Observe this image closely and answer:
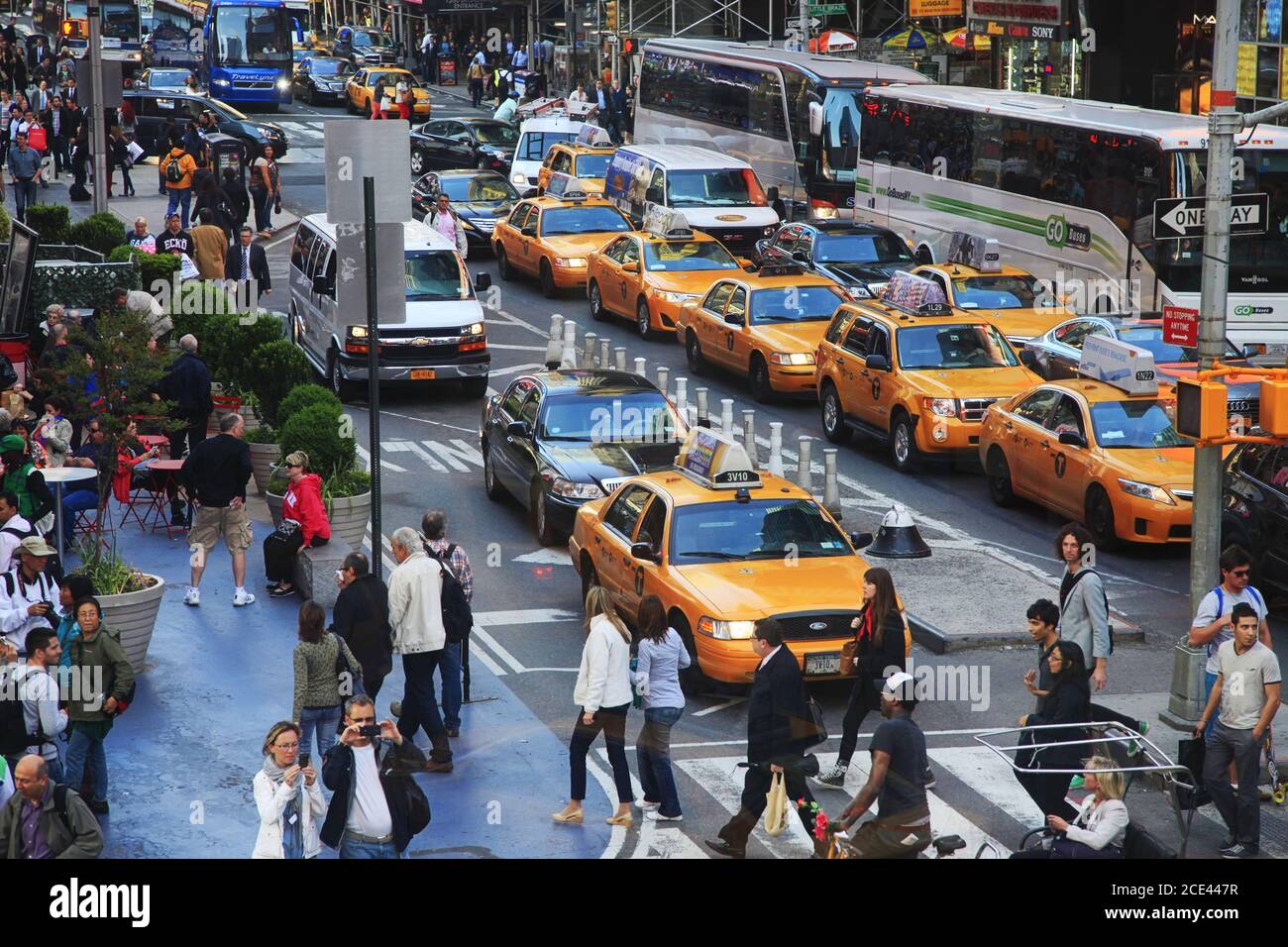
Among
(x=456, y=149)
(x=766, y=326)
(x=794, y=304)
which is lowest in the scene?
(x=766, y=326)

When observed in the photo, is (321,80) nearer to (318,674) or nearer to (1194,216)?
(1194,216)

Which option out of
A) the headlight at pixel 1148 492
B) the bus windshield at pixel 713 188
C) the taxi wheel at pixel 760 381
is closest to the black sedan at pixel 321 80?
the bus windshield at pixel 713 188

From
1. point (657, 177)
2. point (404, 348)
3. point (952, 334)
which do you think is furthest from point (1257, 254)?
point (657, 177)

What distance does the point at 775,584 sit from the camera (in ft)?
45.4

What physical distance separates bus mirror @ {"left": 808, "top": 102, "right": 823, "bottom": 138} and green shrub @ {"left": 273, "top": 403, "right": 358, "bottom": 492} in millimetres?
21508

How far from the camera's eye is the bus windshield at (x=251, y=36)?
59.0m

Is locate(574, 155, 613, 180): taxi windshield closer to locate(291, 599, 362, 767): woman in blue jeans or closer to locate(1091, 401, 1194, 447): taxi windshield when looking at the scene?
locate(1091, 401, 1194, 447): taxi windshield

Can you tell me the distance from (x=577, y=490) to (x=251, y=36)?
45.7 meters

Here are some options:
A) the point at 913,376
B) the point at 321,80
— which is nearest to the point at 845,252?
the point at 913,376

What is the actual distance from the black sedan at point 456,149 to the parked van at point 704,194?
1067cm

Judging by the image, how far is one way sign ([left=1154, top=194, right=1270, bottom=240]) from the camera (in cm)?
1389

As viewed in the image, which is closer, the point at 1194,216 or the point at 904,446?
the point at 1194,216

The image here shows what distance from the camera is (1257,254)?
24.0 meters

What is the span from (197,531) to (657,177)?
20.2m
